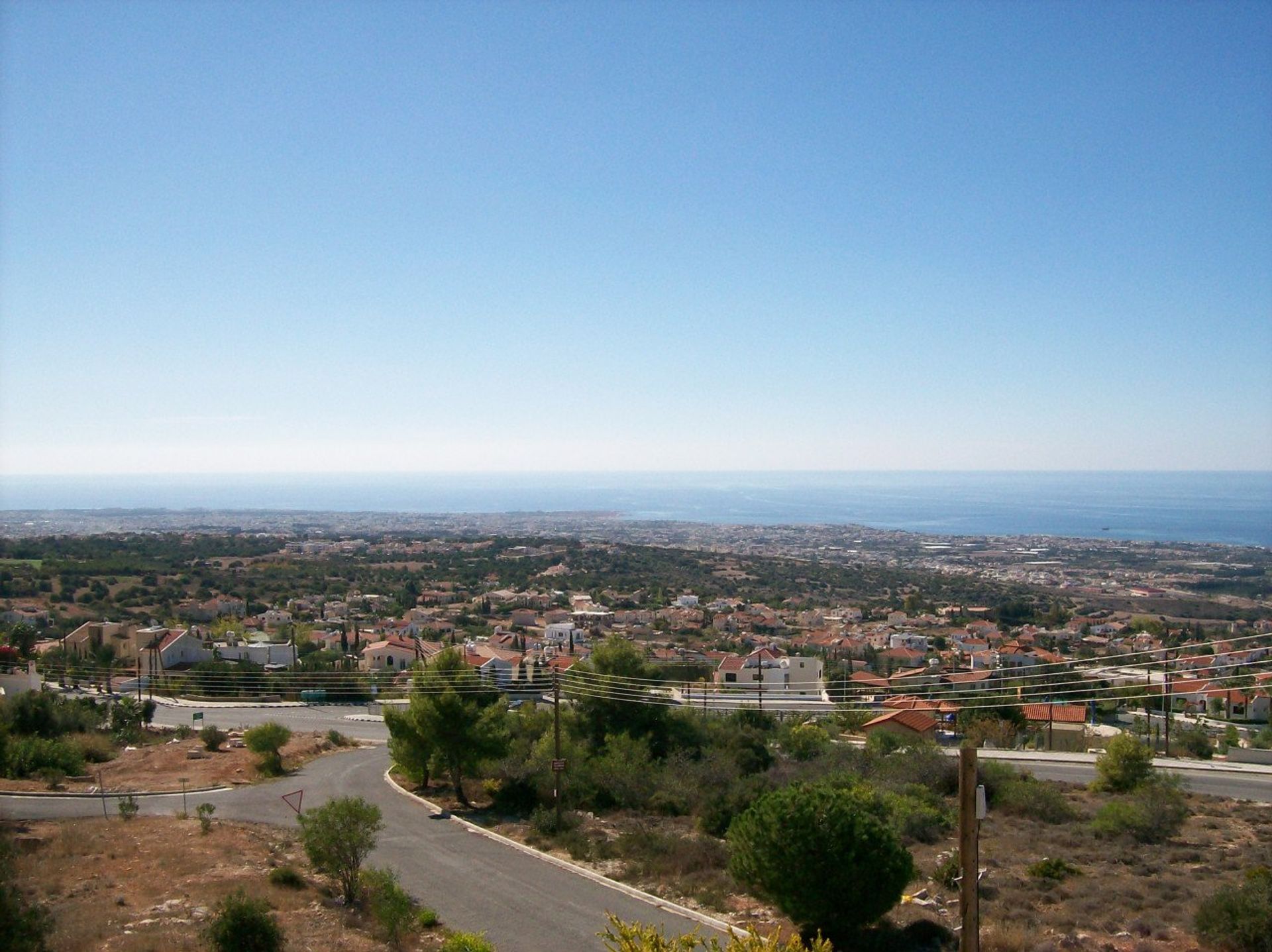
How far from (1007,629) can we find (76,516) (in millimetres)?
190518

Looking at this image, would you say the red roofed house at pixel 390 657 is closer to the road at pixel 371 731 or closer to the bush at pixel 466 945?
the road at pixel 371 731

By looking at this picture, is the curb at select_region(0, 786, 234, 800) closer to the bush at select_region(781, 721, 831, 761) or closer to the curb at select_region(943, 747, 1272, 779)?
the bush at select_region(781, 721, 831, 761)

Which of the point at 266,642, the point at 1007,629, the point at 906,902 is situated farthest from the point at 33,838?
the point at 1007,629

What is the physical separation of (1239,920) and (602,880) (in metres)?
8.08

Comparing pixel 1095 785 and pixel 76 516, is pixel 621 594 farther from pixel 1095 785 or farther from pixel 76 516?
pixel 76 516

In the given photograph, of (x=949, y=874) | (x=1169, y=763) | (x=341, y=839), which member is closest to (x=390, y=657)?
(x=1169, y=763)

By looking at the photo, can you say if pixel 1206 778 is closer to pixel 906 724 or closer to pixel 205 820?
pixel 906 724

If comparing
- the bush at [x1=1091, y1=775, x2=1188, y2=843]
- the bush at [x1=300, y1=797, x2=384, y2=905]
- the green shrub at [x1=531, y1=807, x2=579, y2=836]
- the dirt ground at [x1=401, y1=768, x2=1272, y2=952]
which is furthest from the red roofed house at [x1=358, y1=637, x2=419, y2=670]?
the bush at [x1=1091, y1=775, x2=1188, y2=843]

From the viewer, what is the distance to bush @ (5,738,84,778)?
62.2 ft

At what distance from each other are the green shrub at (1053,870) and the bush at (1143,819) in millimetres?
2828

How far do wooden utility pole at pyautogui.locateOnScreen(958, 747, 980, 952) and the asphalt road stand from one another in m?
4.75

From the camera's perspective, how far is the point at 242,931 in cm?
888

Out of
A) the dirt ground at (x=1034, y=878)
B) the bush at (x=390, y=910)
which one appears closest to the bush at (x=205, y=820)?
the bush at (x=390, y=910)

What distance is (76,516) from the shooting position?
190 m
